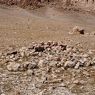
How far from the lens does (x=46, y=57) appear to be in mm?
13531

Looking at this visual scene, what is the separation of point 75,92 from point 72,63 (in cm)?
234

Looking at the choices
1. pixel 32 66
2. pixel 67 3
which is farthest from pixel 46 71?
pixel 67 3

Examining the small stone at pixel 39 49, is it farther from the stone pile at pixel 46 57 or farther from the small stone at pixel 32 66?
the small stone at pixel 32 66

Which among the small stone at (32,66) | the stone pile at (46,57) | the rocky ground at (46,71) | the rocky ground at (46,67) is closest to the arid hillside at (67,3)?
the rocky ground at (46,67)

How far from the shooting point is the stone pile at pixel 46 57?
12380 millimetres

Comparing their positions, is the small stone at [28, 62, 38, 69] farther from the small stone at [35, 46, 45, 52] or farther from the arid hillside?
the arid hillside

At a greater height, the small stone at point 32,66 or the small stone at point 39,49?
the small stone at point 32,66

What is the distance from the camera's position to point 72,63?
1262cm

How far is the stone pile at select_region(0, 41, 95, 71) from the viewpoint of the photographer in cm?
1238

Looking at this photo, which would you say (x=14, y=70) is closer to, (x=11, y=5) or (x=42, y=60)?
(x=42, y=60)

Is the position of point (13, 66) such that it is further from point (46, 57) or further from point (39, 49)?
point (39, 49)

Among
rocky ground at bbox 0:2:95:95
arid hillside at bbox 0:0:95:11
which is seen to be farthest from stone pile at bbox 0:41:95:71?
arid hillside at bbox 0:0:95:11

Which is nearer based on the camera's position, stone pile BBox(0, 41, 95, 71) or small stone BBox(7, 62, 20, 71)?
small stone BBox(7, 62, 20, 71)

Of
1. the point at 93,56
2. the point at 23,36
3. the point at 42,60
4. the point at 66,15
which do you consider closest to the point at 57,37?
the point at 23,36
